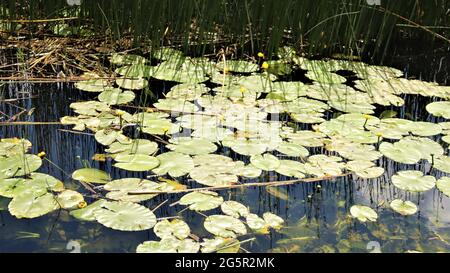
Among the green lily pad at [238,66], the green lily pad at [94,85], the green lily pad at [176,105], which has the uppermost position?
the green lily pad at [238,66]

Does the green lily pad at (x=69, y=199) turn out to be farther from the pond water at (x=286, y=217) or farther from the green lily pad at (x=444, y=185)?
the green lily pad at (x=444, y=185)

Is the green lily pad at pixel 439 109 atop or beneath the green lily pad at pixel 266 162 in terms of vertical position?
atop

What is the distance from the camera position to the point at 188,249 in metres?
1.27

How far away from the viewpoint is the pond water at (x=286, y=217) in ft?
4.30

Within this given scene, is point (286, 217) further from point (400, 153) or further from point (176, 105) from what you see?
point (176, 105)

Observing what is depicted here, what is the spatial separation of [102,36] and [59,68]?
19.5 inches

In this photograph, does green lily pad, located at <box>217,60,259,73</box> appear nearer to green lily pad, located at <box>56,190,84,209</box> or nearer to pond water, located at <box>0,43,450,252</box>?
pond water, located at <box>0,43,450,252</box>

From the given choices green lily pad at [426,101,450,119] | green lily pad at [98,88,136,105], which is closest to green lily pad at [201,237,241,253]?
green lily pad at [98,88,136,105]

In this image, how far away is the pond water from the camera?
1312 millimetres

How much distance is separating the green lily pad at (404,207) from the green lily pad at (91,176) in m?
0.89

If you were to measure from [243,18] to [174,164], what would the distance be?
1.45 metres

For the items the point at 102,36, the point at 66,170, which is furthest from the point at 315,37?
the point at 66,170

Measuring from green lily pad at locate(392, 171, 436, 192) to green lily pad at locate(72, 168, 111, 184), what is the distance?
3.07 feet

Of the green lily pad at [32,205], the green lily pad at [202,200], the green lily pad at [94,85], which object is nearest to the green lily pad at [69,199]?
the green lily pad at [32,205]
